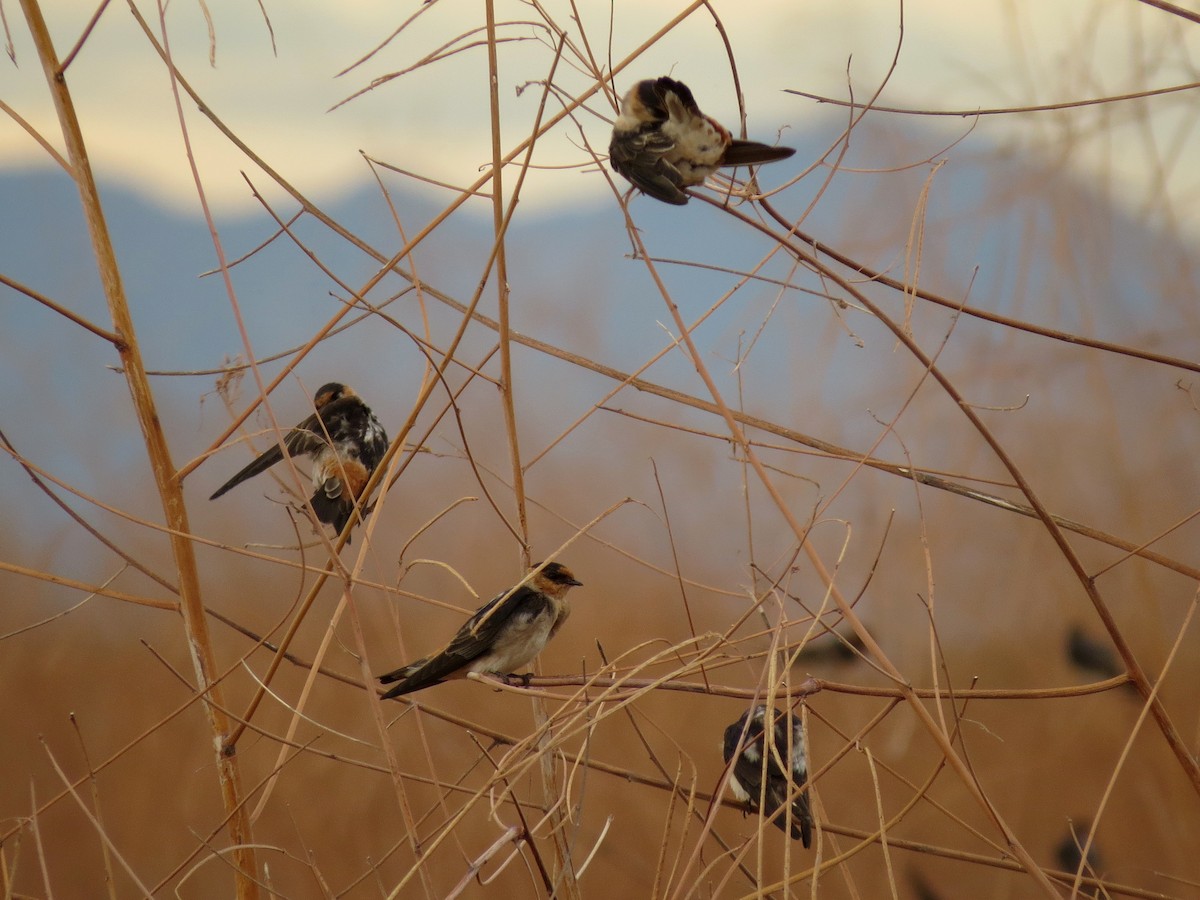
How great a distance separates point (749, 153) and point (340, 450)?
0.67 meters

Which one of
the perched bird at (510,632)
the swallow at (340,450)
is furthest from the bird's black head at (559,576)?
the swallow at (340,450)

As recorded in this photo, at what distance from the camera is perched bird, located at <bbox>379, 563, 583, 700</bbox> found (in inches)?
35.6

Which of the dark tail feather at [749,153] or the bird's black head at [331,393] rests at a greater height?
the dark tail feather at [749,153]

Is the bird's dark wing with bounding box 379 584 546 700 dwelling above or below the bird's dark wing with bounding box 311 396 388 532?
below

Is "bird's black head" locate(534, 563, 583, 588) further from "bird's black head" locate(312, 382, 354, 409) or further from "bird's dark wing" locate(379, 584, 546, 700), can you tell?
"bird's black head" locate(312, 382, 354, 409)

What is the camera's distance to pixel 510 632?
974 mm

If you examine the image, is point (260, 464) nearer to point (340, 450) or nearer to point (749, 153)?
point (340, 450)

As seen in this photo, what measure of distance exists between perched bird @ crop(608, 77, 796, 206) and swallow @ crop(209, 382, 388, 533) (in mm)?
525

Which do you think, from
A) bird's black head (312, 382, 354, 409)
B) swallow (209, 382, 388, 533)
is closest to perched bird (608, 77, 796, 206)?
swallow (209, 382, 388, 533)

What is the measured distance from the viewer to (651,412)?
1878 millimetres

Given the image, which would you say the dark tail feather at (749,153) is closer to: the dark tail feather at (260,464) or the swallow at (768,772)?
the dark tail feather at (260,464)

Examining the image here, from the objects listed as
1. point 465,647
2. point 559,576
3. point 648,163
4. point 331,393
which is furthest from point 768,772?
point 648,163

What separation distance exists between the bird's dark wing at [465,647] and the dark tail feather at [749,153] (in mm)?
393

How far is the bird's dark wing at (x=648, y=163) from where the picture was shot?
2.52 feet
